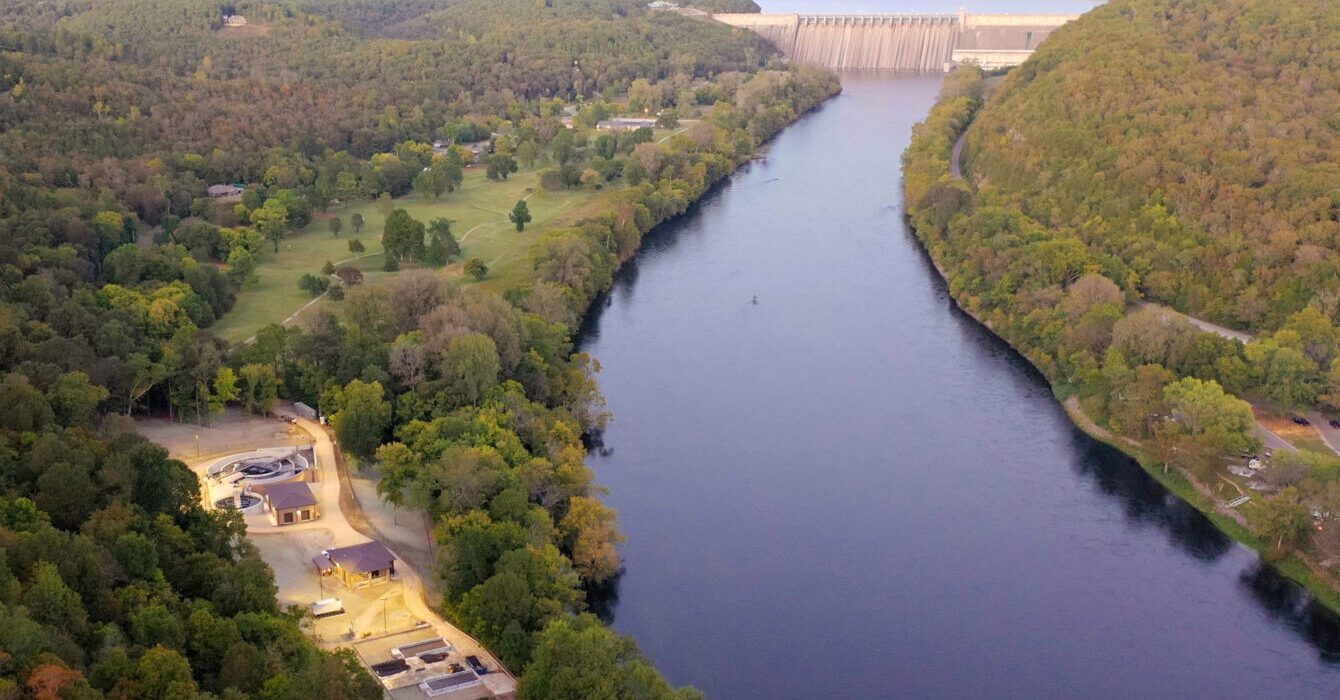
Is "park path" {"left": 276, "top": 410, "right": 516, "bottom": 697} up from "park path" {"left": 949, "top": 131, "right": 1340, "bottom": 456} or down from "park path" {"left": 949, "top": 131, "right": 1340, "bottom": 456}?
down

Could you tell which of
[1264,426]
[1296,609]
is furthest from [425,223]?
[1296,609]

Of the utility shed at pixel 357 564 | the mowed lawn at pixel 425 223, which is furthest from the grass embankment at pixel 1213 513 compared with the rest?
the mowed lawn at pixel 425 223

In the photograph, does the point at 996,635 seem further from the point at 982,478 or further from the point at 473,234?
the point at 473,234

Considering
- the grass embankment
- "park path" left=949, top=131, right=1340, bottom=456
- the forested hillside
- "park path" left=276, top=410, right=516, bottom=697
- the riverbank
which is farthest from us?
the forested hillside

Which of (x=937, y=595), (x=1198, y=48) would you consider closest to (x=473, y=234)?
(x=937, y=595)

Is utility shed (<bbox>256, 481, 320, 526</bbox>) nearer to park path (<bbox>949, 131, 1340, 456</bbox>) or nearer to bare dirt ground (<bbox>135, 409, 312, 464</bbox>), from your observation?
bare dirt ground (<bbox>135, 409, 312, 464</bbox>)

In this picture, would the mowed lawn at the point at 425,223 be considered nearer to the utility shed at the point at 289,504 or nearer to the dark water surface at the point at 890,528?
the dark water surface at the point at 890,528

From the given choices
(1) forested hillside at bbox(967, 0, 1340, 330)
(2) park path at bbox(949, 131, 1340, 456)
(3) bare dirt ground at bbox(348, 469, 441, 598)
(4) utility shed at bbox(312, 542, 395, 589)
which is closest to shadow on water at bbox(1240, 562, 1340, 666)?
(2) park path at bbox(949, 131, 1340, 456)
